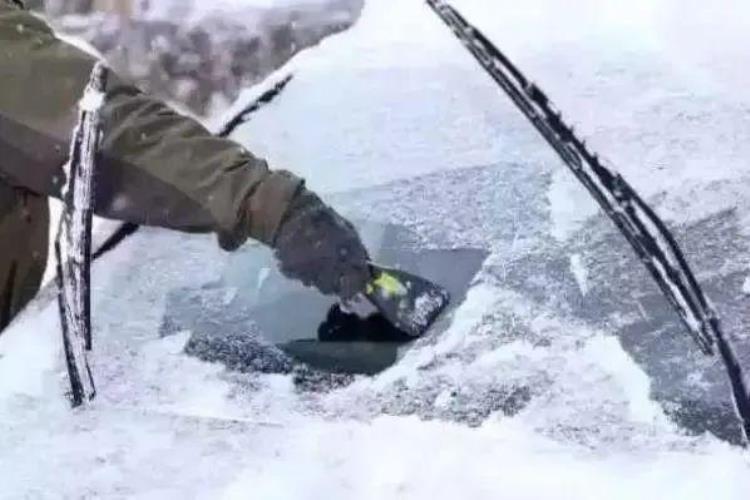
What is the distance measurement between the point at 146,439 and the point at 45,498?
0.28 ft

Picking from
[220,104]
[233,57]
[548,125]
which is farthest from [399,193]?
[233,57]

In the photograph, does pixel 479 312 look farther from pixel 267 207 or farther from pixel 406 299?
pixel 267 207

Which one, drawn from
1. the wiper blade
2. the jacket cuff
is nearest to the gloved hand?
the jacket cuff

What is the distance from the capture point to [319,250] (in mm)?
1009

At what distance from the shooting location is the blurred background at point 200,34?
154 centimetres

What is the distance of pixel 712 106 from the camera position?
1.18 m

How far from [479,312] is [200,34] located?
80cm

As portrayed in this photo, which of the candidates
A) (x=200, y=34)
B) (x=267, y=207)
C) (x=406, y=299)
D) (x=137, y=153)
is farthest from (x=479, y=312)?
(x=200, y=34)

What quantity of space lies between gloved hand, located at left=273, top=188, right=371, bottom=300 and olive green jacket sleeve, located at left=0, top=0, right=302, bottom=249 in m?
0.01

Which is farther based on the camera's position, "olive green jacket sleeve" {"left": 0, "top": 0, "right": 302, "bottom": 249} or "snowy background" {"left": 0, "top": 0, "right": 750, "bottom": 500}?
"olive green jacket sleeve" {"left": 0, "top": 0, "right": 302, "bottom": 249}

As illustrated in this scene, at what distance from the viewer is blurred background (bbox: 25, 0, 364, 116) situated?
1.54 meters

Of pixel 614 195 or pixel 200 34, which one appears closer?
pixel 614 195

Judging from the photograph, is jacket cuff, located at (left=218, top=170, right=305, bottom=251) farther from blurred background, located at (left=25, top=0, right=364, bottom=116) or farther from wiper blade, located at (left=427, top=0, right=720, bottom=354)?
blurred background, located at (left=25, top=0, right=364, bottom=116)

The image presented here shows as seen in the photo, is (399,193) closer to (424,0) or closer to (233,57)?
(424,0)
